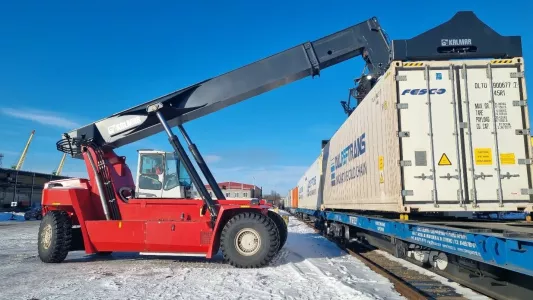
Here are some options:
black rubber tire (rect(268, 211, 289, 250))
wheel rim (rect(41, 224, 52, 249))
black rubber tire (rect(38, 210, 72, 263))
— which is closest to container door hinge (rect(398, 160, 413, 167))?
black rubber tire (rect(268, 211, 289, 250))

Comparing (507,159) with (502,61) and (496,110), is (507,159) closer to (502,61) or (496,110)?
(496,110)

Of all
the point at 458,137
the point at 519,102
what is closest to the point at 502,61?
the point at 519,102

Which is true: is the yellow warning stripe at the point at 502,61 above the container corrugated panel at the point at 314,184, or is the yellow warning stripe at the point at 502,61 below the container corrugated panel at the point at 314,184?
above

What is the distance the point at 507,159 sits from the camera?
6.79m

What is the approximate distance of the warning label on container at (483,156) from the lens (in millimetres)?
6814

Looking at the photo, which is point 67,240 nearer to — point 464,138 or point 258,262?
point 258,262

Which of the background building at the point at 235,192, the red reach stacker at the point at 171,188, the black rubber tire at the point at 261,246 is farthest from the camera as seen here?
the background building at the point at 235,192

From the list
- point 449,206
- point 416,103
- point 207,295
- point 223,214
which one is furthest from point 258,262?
point 416,103

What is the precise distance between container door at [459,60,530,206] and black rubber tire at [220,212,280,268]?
13.5 ft

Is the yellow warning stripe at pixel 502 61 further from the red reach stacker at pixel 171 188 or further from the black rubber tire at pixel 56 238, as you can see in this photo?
the black rubber tire at pixel 56 238

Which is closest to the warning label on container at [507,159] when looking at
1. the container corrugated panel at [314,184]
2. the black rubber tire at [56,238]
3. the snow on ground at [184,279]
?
the snow on ground at [184,279]

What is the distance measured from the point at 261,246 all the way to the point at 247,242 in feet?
1.09

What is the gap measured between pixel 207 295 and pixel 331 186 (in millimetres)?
9226

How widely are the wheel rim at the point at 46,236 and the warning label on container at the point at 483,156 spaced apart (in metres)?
9.31
